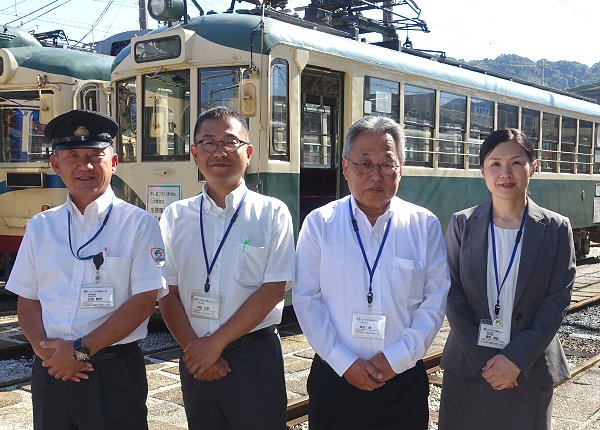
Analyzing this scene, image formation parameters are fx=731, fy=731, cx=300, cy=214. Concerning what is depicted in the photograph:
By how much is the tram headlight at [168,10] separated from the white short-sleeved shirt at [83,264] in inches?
206

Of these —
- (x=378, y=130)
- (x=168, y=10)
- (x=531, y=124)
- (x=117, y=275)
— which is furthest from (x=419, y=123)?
(x=117, y=275)

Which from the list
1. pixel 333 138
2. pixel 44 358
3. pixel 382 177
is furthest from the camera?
pixel 333 138

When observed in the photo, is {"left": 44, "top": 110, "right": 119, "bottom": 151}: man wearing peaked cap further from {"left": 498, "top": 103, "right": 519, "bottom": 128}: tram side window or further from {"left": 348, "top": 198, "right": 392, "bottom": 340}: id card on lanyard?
{"left": 498, "top": 103, "right": 519, "bottom": 128}: tram side window

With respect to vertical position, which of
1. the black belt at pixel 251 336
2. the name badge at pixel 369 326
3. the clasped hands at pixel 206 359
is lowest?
the clasped hands at pixel 206 359

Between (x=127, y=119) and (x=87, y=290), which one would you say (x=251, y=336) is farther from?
(x=127, y=119)

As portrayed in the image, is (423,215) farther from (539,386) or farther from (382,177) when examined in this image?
(539,386)

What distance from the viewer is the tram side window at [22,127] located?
9867 millimetres

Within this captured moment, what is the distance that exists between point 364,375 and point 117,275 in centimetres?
103

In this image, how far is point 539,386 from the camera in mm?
3045

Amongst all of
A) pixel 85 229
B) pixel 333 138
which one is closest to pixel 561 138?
pixel 333 138

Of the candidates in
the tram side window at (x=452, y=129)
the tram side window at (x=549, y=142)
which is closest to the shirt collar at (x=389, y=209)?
the tram side window at (x=452, y=129)

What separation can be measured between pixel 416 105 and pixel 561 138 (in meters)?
4.75

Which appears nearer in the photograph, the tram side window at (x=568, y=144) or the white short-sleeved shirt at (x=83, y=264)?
the white short-sleeved shirt at (x=83, y=264)

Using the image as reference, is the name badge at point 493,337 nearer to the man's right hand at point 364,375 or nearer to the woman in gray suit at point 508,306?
the woman in gray suit at point 508,306
